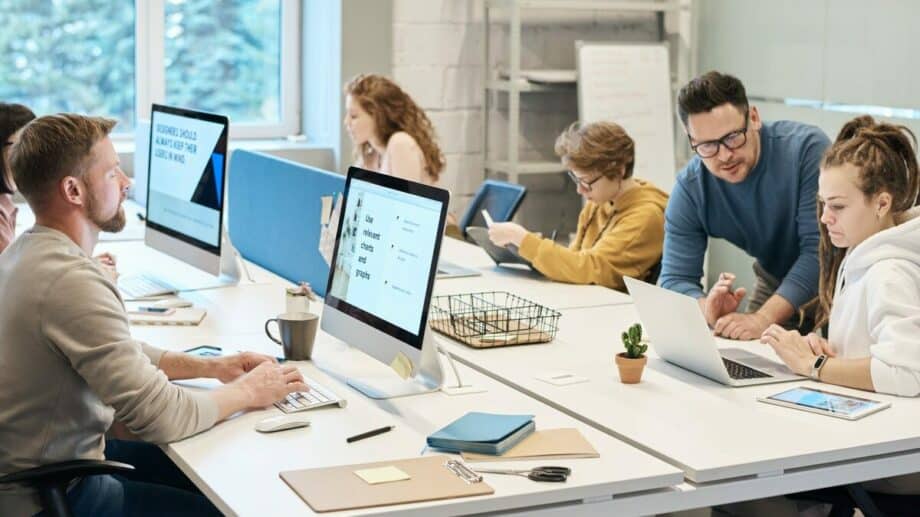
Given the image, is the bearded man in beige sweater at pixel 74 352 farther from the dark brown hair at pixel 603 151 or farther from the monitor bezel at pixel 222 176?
the dark brown hair at pixel 603 151

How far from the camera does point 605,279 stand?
3.58 meters

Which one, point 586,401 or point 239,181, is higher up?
point 239,181

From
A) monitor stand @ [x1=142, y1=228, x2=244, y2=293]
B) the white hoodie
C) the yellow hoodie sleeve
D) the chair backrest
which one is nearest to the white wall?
the chair backrest

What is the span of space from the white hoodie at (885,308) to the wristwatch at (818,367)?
0.26 feet

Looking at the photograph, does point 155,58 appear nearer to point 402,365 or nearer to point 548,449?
point 402,365

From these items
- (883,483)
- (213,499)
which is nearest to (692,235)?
(883,483)

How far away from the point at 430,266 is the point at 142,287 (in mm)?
1386

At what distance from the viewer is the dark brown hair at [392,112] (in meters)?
4.67

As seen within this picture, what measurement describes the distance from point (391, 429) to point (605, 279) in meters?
1.49

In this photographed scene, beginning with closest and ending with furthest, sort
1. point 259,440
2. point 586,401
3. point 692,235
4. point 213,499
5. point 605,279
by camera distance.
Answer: point 213,499 < point 259,440 < point 586,401 < point 692,235 < point 605,279

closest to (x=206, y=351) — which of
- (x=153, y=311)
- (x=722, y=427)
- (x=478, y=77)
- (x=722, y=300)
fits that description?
(x=153, y=311)

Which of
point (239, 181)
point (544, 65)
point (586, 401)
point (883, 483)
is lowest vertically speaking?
point (883, 483)

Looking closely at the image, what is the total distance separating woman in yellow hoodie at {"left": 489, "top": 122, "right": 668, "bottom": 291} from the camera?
11.7 ft

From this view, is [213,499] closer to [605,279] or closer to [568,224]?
[605,279]
